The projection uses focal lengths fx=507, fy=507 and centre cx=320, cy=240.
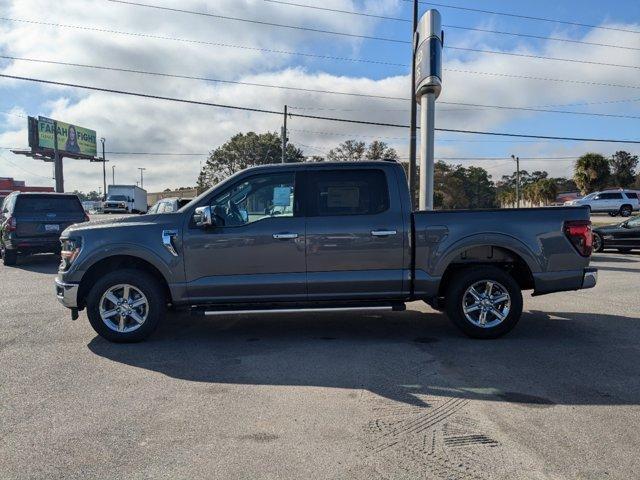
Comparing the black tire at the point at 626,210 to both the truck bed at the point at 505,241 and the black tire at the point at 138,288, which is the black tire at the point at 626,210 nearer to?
the truck bed at the point at 505,241

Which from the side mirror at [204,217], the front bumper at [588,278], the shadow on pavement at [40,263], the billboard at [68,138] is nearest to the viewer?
the side mirror at [204,217]

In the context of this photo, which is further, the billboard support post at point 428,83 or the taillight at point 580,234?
the billboard support post at point 428,83

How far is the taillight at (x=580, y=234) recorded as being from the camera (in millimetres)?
5957

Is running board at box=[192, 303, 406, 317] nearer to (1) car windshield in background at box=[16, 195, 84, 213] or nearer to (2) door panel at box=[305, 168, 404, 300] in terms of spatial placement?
(2) door panel at box=[305, 168, 404, 300]

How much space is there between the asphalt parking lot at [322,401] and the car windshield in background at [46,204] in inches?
277

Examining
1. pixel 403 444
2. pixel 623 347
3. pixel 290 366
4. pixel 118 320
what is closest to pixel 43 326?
pixel 118 320

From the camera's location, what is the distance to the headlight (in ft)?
A: 19.2

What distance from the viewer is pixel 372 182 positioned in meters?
6.04

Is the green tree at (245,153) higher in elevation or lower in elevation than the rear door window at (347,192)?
higher

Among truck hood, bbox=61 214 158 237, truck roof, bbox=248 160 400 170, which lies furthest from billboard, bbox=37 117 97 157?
truck roof, bbox=248 160 400 170

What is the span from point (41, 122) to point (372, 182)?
207 ft

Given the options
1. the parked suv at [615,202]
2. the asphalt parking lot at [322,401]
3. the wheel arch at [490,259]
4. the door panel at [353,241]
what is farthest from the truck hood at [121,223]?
the parked suv at [615,202]

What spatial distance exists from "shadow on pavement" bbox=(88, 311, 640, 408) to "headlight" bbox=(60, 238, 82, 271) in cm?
99

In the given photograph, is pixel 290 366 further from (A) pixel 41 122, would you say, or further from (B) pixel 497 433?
(A) pixel 41 122
